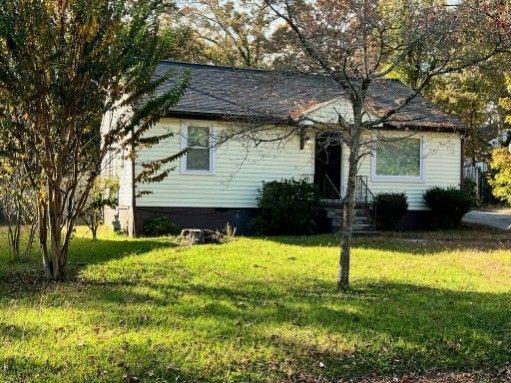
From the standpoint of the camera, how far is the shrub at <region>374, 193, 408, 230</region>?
1867cm

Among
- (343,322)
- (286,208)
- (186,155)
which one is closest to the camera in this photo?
(343,322)

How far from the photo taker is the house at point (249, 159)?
17031 mm

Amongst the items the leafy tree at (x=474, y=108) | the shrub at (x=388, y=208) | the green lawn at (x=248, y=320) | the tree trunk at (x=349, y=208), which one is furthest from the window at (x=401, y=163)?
the tree trunk at (x=349, y=208)

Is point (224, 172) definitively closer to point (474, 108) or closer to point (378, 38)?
point (378, 38)

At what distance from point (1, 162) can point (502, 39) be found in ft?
25.4

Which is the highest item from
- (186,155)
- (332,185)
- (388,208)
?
(186,155)

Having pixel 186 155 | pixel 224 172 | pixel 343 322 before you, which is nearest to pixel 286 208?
pixel 224 172

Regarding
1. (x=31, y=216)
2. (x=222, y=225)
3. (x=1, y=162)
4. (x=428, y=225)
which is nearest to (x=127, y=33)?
(x=1, y=162)

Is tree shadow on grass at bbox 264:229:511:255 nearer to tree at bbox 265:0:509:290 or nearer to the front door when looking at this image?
the front door

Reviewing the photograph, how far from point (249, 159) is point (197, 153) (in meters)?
1.55

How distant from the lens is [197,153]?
17.7 m

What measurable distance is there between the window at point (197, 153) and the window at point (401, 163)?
5.45 m

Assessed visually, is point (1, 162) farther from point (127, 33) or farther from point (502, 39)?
point (502, 39)

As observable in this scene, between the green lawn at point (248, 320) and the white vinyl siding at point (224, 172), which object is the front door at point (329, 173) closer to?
the white vinyl siding at point (224, 172)
